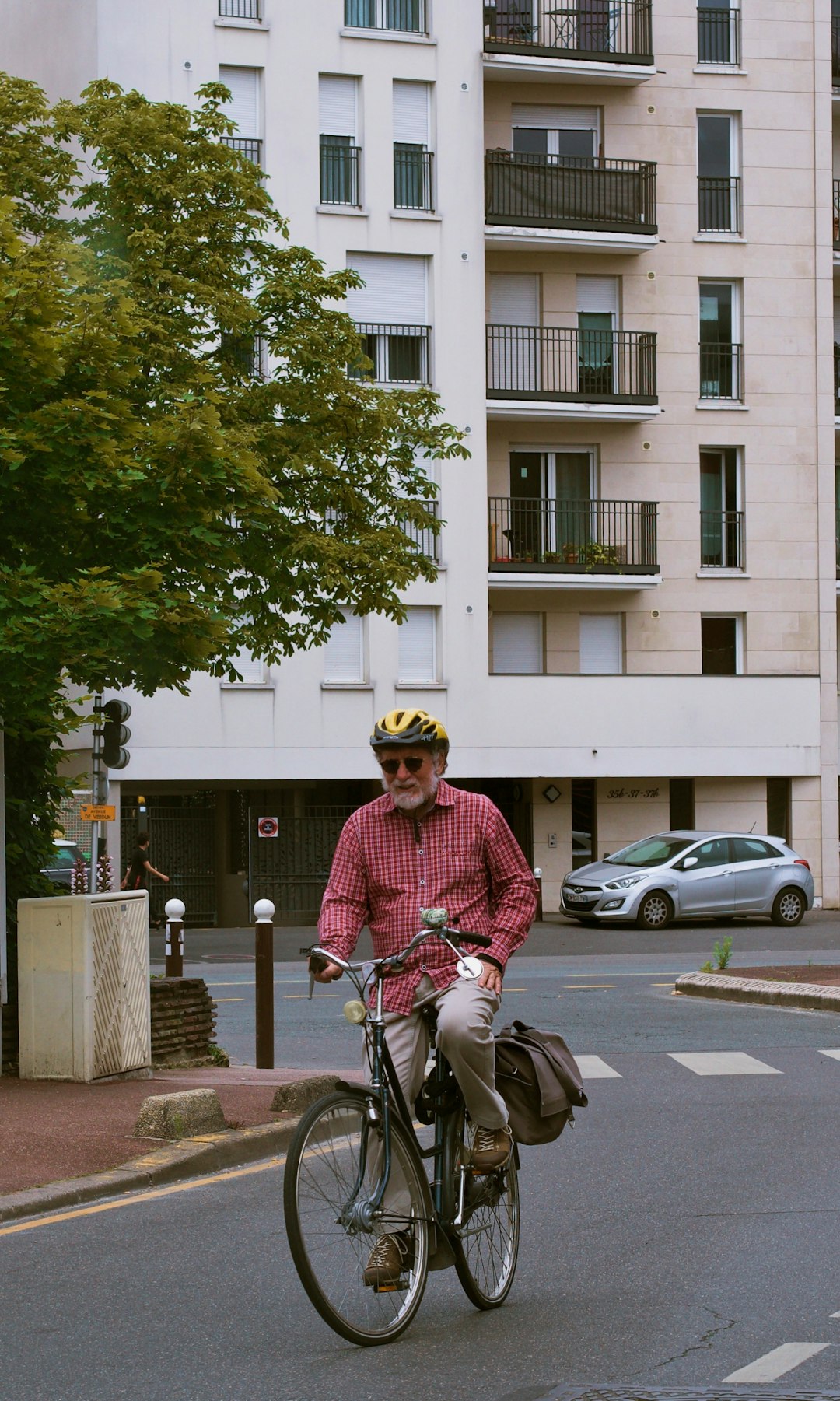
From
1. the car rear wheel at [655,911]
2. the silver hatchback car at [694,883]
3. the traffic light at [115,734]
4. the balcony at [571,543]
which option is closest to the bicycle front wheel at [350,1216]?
the traffic light at [115,734]

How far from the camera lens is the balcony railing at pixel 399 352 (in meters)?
37.9

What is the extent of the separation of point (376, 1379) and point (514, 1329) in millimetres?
735

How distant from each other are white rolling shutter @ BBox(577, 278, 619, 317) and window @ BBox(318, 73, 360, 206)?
5.14 m

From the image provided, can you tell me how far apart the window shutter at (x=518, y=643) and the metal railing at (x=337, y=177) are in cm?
846

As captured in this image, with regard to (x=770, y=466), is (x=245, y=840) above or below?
below

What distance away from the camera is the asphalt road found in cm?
551

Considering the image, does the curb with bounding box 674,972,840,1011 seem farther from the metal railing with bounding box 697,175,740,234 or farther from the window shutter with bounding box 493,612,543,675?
the metal railing with bounding box 697,175,740,234

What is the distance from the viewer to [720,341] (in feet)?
133

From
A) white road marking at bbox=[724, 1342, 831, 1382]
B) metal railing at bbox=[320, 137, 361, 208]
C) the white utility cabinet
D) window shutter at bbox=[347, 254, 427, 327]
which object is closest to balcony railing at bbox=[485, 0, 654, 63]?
metal railing at bbox=[320, 137, 361, 208]

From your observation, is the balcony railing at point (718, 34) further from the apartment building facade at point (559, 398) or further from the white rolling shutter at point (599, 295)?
the white rolling shutter at point (599, 295)

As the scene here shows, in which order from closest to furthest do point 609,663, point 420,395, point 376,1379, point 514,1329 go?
point 376,1379, point 514,1329, point 420,395, point 609,663

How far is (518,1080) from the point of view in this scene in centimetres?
630

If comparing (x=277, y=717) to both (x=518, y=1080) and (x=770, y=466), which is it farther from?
(x=518, y=1080)

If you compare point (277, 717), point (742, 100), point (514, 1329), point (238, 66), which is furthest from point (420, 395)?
point (514, 1329)
